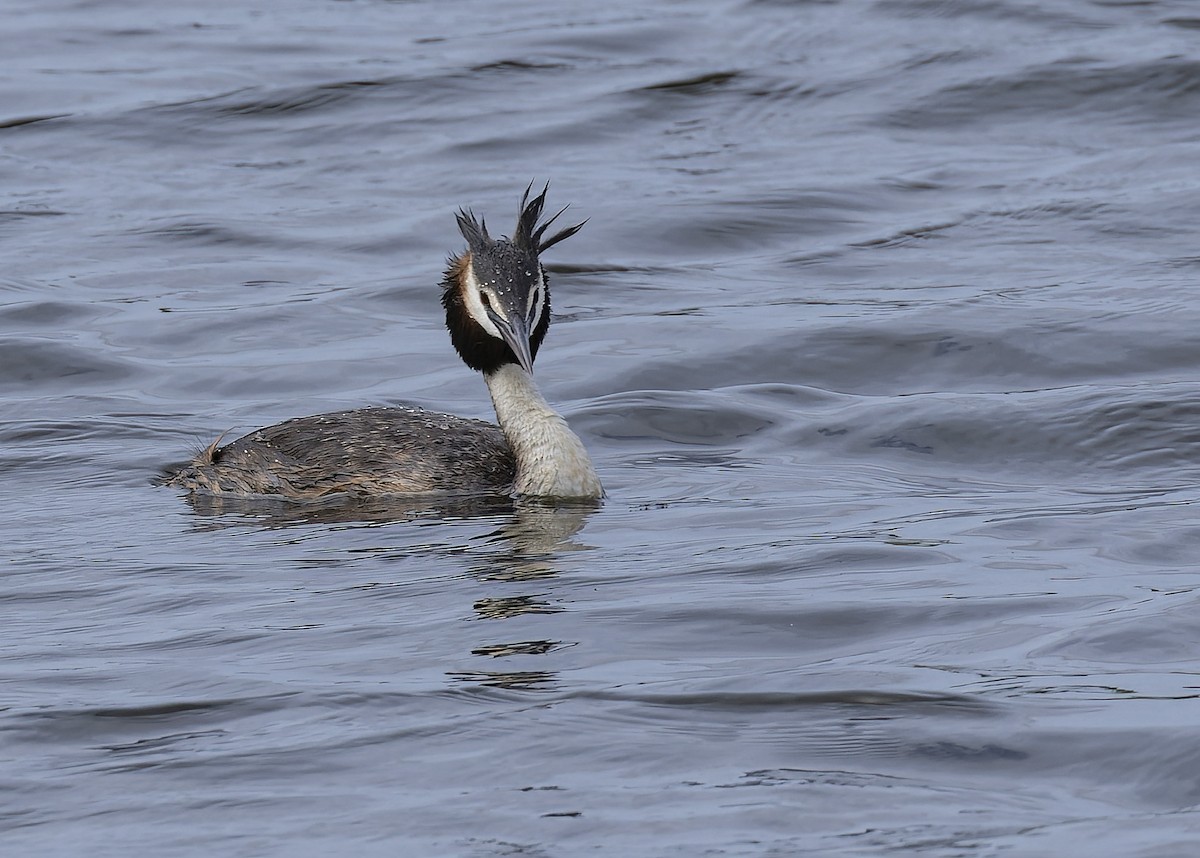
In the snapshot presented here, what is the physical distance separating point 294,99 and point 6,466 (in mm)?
10731

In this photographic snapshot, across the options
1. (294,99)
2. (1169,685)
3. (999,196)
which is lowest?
(1169,685)

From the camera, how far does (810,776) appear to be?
20.7 feet

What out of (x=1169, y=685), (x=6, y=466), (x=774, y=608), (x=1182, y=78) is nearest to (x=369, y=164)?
(x=1182, y=78)

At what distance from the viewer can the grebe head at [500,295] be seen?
405 inches

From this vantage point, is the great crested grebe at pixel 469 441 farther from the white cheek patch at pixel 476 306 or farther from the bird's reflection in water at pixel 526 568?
the bird's reflection in water at pixel 526 568

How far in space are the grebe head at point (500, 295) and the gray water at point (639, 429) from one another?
829mm

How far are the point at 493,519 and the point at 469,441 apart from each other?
0.80 metres

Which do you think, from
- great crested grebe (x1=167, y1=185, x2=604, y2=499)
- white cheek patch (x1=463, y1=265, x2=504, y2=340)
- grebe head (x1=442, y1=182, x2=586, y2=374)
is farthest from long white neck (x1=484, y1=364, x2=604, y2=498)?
white cheek patch (x1=463, y1=265, x2=504, y2=340)

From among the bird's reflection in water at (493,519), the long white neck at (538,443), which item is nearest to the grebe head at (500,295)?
the long white neck at (538,443)

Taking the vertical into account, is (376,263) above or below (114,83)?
below

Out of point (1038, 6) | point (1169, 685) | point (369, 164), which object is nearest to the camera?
point (1169, 685)

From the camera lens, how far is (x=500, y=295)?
10305 mm

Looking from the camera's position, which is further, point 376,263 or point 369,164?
point 369,164

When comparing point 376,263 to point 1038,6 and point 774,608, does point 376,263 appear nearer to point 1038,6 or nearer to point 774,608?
point 774,608
